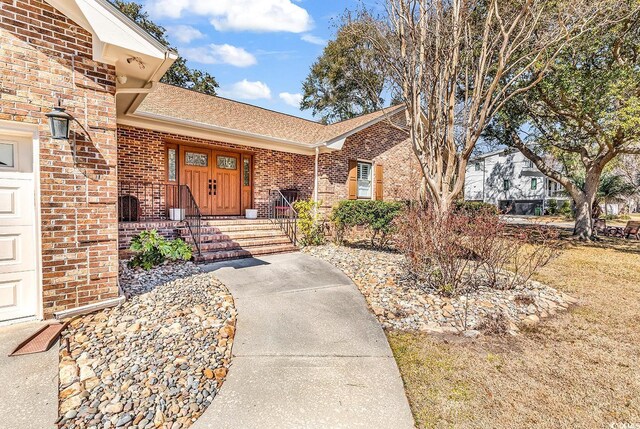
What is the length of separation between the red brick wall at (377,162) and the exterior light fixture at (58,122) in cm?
773

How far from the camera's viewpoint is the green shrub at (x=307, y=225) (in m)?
9.20

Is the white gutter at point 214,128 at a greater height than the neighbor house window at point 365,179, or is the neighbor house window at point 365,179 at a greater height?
the white gutter at point 214,128

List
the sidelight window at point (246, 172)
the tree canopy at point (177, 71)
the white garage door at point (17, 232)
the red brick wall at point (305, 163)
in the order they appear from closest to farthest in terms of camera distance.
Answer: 1. the white garage door at point (17, 232)
2. the red brick wall at point (305, 163)
3. the sidelight window at point (246, 172)
4. the tree canopy at point (177, 71)

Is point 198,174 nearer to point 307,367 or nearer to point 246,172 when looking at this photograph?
point 246,172

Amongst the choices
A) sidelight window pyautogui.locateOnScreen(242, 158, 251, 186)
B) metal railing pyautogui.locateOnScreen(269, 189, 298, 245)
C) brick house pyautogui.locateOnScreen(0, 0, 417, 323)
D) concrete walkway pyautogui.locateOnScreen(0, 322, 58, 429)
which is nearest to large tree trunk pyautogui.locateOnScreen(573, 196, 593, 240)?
metal railing pyautogui.locateOnScreen(269, 189, 298, 245)

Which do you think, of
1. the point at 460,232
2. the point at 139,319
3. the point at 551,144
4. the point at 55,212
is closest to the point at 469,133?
the point at 460,232

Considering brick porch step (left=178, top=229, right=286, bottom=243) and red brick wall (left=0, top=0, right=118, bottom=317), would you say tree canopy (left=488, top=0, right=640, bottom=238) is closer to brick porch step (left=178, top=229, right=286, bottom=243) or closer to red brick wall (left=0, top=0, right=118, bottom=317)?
brick porch step (left=178, top=229, right=286, bottom=243)

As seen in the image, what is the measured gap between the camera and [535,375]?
3078 millimetres

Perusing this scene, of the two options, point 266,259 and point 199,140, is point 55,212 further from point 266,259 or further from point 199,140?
point 199,140

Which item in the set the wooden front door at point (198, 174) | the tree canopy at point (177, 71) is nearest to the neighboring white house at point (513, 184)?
the tree canopy at point (177, 71)

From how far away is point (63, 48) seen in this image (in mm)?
3846

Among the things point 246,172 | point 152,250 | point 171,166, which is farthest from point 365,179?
point 152,250

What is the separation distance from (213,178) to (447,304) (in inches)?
303

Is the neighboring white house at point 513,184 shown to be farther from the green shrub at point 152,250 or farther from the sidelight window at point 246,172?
the green shrub at point 152,250
